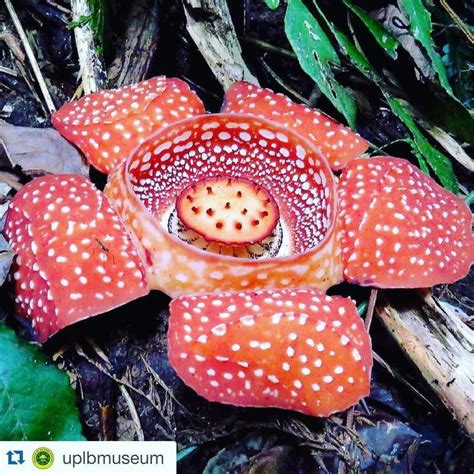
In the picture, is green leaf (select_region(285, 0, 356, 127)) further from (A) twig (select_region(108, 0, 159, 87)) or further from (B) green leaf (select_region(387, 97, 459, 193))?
(A) twig (select_region(108, 0, 159, 87))

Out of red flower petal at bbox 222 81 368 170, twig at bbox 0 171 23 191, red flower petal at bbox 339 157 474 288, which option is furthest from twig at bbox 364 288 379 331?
twig at bbox 0 171 23 191

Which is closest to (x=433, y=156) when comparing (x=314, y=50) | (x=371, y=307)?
(x=314, y=50)

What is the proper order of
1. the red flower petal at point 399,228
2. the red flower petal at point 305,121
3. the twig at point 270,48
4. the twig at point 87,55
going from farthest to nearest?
the twig at point 270,48 < the twig at point 87,55 < the red flower petal at point 305,121 < the red flower petal at point 399,228

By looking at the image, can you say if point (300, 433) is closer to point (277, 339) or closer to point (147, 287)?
point (277, 339)

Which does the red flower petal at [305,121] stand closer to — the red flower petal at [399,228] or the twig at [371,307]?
the red flower petal at [399,228]

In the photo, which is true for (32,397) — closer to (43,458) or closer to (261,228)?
(43,458)

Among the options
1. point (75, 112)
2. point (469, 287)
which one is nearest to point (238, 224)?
point (75, 112)

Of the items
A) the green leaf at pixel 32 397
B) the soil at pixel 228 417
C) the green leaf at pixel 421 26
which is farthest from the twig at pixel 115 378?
the green leaf at pixel 421 26
